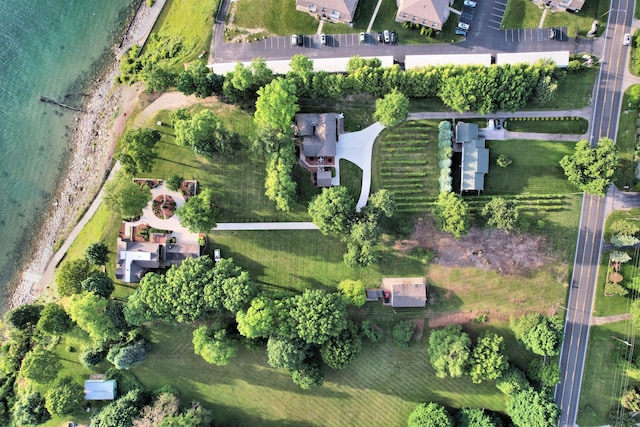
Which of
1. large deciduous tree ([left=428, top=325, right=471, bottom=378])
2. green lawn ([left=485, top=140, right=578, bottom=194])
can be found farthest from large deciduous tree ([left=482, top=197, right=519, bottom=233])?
large deciduous tree ([left=428, top=325, right=471, bottom=378])

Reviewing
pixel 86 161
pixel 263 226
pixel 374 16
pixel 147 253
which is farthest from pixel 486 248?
pixel 86 161

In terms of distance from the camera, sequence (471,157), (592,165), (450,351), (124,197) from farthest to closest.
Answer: (471,157) < (450,351) < (592,165) < (124,197)

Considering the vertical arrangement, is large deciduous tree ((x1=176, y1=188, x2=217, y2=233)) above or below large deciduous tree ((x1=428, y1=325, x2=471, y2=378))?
above

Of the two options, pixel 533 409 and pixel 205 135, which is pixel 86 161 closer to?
pixel 205 135

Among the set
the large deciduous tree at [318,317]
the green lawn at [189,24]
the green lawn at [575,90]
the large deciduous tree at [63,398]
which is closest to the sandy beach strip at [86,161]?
the green lawn at [189,24]

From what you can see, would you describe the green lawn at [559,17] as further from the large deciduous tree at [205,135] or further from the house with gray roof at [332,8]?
the large deciduous tree at [205,135]

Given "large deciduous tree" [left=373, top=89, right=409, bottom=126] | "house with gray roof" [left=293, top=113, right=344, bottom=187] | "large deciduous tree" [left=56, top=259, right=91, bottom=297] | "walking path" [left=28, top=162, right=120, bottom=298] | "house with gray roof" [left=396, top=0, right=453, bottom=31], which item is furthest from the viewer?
"walking path" [left=28, top=162, right=120, bottom=298]

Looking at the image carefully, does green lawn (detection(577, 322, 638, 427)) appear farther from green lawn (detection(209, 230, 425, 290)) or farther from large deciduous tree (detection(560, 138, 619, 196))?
green lawn (detection(209, 230, 425, 290))

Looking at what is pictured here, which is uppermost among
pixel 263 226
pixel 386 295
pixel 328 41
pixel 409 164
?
pixel 328 41
